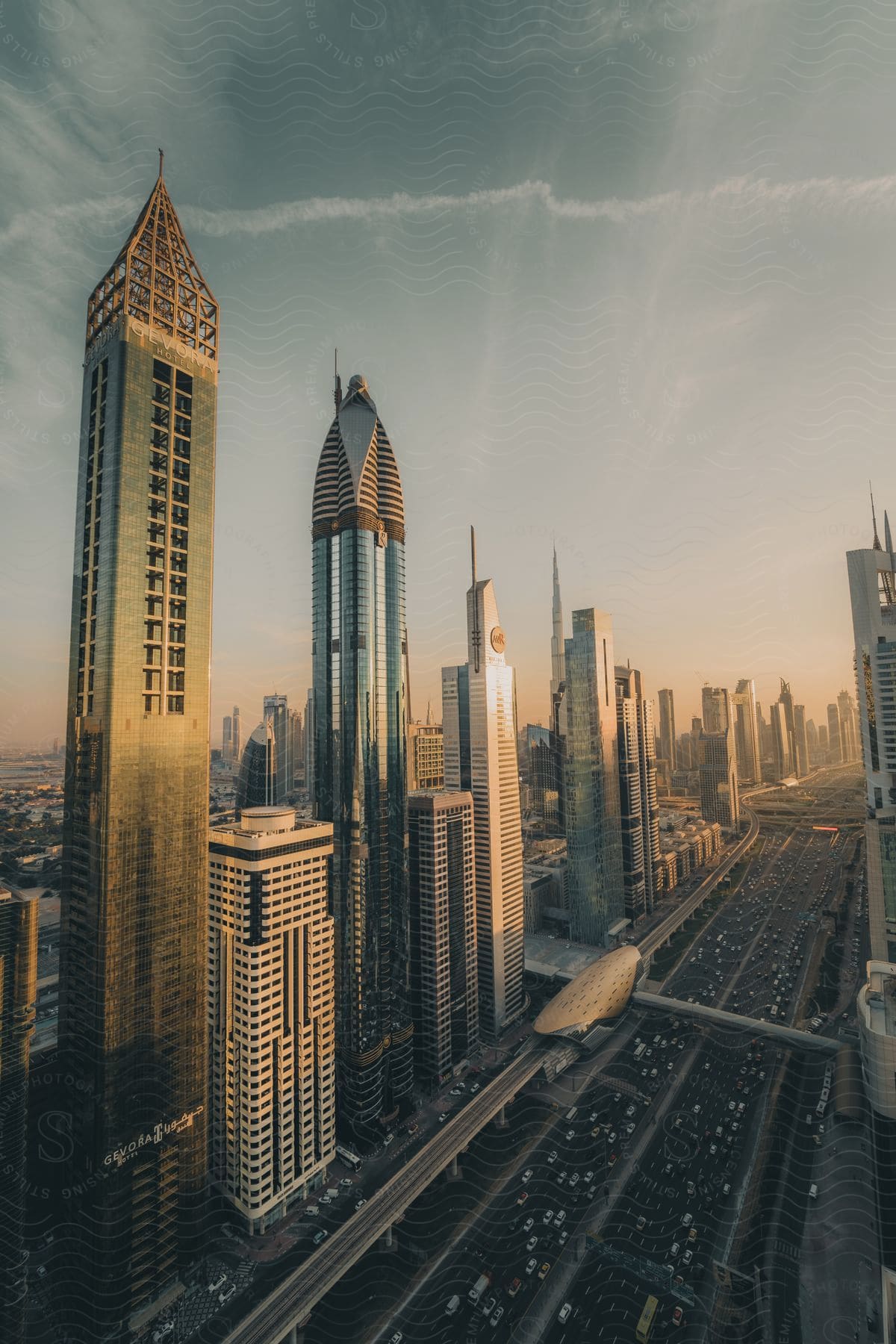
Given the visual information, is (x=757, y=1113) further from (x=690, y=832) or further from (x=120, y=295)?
(x=690, y=832)

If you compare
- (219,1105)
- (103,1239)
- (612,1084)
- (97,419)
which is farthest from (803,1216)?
(97,419)

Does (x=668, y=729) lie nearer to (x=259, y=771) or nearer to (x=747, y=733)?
(x=747, y=733)

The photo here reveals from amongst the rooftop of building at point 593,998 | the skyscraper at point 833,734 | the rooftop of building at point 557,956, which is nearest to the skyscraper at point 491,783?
the rooftop of building at point 593,998

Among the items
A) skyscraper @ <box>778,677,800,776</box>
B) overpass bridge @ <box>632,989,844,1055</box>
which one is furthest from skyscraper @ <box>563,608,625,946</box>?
skyscraper @ <box>778,677,800,776</box>

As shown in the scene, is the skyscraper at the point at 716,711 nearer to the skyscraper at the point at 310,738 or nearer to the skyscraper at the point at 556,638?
the skyscraper at the point at 556,638

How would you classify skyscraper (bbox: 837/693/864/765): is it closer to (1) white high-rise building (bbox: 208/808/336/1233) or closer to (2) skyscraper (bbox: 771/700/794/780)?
(2) skyscraper (bbox: 771/700/794/780)

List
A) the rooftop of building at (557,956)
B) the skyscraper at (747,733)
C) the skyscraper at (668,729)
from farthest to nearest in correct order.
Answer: the skyscraper at (668,729) → the skyscraper at (747,733) → the rooftop of building at (557,956)
